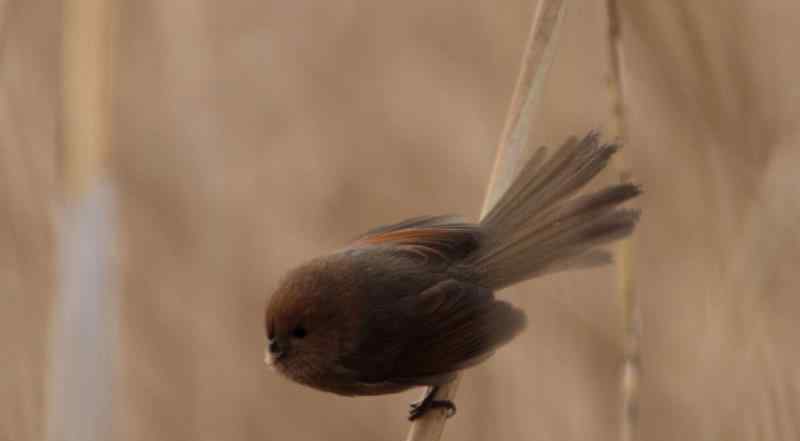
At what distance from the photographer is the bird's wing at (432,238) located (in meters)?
1.72

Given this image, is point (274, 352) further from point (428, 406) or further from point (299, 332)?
point (428, 406)

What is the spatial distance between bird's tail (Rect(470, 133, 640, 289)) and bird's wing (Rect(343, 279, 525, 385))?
9 cm

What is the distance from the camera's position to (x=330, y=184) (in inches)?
112

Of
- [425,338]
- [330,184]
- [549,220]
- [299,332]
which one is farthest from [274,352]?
[330,184]

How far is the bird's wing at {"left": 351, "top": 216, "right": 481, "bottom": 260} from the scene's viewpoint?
1718mm

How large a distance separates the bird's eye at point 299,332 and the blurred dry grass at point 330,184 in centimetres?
90

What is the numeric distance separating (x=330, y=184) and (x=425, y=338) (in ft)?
4.20

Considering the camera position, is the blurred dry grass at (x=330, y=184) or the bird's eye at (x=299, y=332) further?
the blurred dry grass at (x=330, y=184)

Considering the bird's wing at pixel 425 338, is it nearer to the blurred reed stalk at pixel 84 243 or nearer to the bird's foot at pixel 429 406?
the bird's foot at pixel 429 406

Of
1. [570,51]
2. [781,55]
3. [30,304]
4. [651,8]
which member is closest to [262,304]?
[30,304]

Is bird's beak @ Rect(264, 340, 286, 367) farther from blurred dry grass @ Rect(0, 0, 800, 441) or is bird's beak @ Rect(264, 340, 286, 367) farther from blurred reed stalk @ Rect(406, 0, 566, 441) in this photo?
blurred dry grass @ Rect(0, 0, 800, 441)

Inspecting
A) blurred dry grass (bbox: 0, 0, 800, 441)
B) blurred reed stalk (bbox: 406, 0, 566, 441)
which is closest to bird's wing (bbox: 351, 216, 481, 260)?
blurred reed stalk (bbox: 406, 0, 566, 441)

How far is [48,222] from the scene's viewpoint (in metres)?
2.23

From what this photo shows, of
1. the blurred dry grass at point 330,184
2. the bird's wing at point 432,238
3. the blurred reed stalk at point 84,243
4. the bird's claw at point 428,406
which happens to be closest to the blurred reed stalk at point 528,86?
the bird's claw at point 428,406
